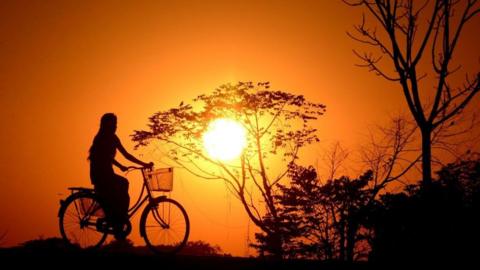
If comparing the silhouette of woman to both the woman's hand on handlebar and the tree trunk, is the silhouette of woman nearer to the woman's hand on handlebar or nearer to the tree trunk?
the woman's hand on handlebar

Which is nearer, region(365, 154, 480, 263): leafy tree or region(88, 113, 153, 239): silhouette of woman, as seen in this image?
region(88, 113, 153, 239): silhouette of woman

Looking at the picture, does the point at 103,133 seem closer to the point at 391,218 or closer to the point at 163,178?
the point at 163,178

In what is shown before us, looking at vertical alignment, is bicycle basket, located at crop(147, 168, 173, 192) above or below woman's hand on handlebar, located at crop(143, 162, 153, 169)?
below

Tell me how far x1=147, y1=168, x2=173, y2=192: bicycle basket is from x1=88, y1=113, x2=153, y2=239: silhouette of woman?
1.35 ft

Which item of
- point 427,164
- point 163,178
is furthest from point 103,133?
point 427,164

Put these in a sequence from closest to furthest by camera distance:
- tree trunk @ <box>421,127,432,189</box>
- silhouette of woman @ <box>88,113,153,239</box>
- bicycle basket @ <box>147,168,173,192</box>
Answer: silhouette of woman @ <box>88,113,153,239</box> < bicycle basket @ <box>147,168,173,192</box> < tree trunk @ <box>421,127,432,189</box>

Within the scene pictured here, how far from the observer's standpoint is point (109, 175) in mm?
7203

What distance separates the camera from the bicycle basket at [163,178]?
7395mm

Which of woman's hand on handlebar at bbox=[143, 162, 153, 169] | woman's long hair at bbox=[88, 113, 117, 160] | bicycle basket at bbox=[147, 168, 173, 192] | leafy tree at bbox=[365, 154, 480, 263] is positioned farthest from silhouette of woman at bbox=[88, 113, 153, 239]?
leafy tree at bbox=[365, 154, 480, 263]

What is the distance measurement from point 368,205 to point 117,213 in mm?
16022

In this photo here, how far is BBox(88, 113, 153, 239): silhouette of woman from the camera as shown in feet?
23.6

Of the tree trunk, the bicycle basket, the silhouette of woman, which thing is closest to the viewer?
the silhouette of woman

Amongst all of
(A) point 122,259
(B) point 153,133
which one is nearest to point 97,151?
(A) point 122,259

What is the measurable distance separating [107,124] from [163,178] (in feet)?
4.18
